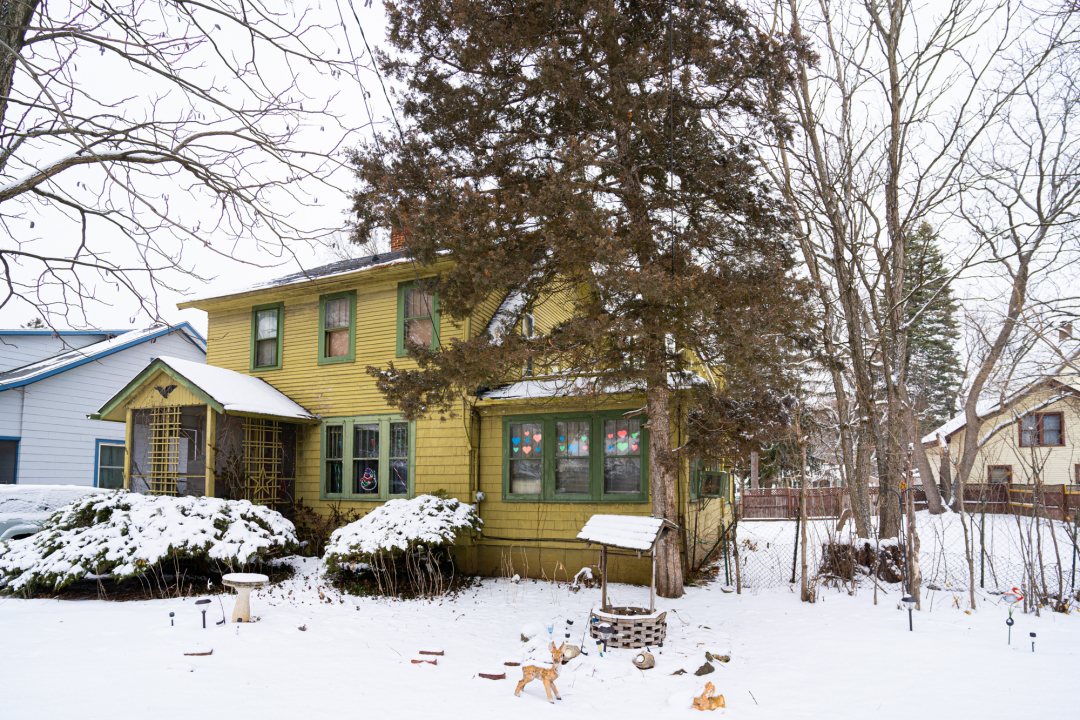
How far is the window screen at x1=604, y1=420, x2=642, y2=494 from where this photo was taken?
1073 centimetres

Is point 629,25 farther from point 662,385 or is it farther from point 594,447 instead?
point 594,447

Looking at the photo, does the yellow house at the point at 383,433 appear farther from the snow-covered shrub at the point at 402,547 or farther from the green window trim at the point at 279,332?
the snow-covered shrub at the point at 402,547

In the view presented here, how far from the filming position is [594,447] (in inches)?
433

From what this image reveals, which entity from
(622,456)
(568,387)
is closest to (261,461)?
(568,387)

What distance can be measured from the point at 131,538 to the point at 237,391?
335cm

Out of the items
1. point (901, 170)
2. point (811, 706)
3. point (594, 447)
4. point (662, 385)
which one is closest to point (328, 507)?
point (594, 447)

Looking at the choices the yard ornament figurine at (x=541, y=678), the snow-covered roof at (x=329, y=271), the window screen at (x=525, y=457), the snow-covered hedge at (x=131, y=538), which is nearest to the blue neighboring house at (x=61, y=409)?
the snow-covered roof at (x=329, y=271)

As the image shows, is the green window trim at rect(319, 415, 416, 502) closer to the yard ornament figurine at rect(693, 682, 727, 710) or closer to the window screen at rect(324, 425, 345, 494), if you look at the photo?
the window screen at rect(324, 425, 345, 494)

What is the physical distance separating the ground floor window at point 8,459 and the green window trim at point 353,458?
27.0 ft

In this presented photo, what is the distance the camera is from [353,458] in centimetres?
1262

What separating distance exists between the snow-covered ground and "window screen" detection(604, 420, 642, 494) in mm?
2121

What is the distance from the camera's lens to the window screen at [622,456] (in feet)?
35.2

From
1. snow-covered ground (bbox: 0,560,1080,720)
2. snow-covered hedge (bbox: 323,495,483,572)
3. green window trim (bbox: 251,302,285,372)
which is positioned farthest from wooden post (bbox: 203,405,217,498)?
snow-covered hedge (bbox: 323,495,483,572)

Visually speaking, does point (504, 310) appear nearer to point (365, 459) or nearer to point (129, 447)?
point (365, 459)
